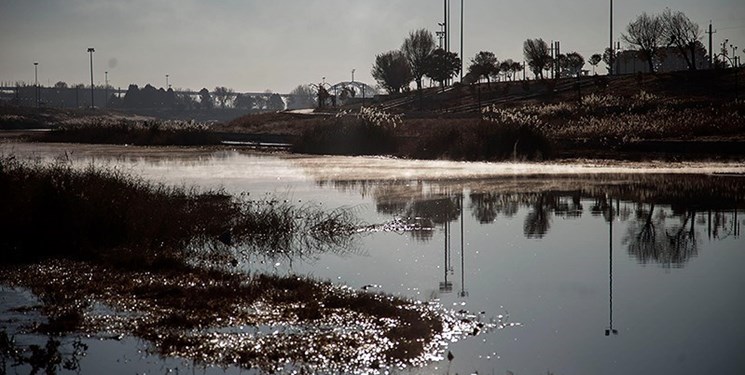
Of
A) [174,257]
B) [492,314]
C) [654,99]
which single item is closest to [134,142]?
[654,99]

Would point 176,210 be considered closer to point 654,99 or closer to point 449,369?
point 449,369

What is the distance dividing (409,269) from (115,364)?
26.1 feet

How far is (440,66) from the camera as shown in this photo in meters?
124

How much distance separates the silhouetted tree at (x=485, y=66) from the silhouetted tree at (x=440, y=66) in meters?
3.19

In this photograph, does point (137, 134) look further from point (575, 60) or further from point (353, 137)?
point (575, 60)

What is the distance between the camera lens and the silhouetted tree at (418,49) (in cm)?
12812

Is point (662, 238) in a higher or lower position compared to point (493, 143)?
lower

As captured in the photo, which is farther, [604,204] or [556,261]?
[604,204]

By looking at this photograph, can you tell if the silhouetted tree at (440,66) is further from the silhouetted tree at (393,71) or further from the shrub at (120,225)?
the shrub at (120,225)

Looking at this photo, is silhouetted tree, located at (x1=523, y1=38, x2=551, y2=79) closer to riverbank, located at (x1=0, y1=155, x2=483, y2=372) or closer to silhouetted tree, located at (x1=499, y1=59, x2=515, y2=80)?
silhouetted tree, located at (x1=499, y1=59, x2=515, y2=80)

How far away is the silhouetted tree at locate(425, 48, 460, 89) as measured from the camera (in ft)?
401

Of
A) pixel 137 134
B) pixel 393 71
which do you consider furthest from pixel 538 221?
pixel 393 71

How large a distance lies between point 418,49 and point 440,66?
264 inches

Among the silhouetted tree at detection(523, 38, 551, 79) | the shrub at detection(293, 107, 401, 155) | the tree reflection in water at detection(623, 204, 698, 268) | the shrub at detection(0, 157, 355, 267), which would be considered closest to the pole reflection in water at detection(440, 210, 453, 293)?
the shrub at detection(0, 157, 355, 267)
